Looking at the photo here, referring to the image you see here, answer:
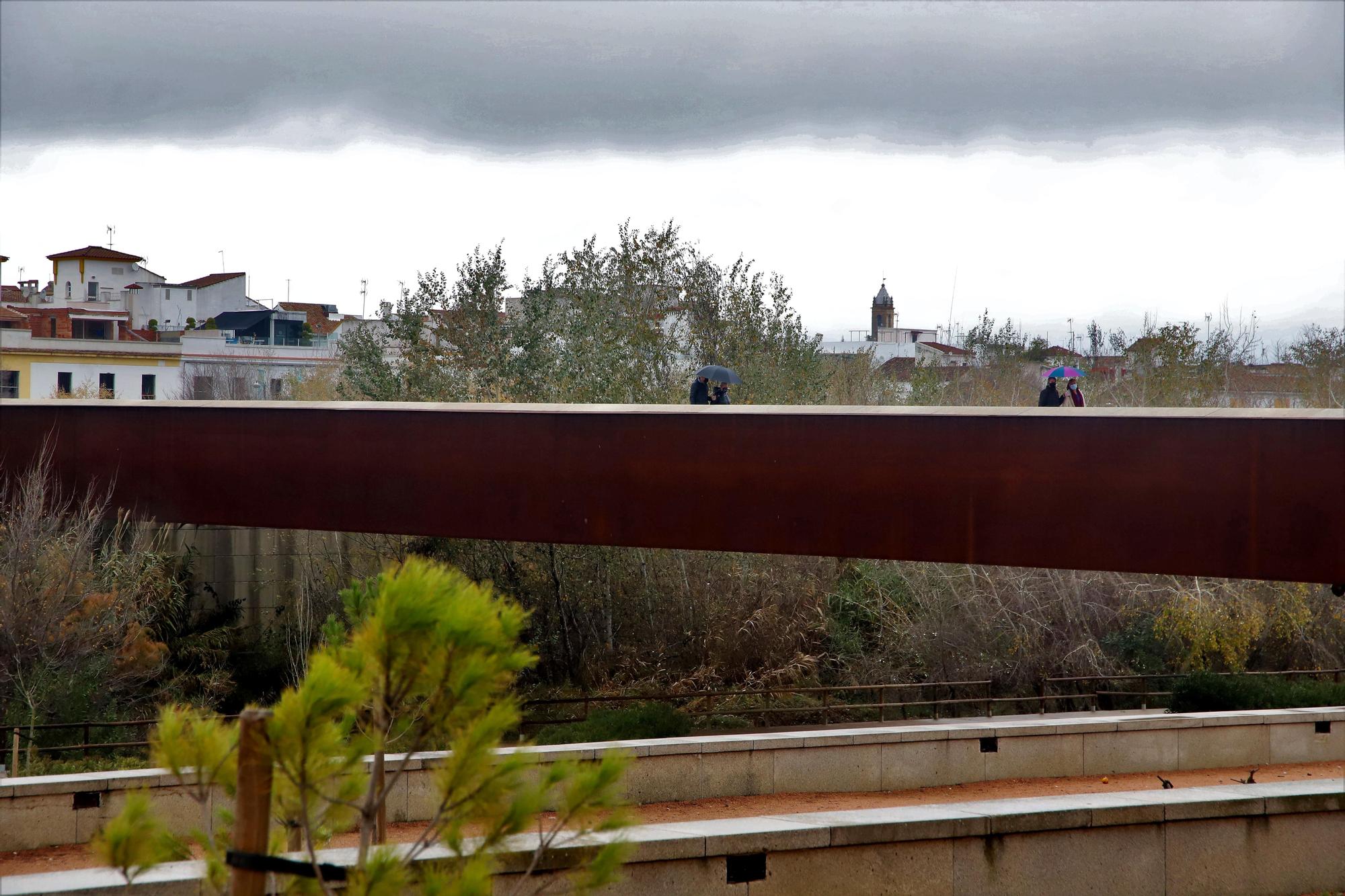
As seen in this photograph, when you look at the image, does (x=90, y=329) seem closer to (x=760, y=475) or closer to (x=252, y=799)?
(x=760, y=475)

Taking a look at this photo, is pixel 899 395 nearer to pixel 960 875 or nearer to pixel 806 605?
pixel 806 605

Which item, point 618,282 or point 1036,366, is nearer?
point 618,282

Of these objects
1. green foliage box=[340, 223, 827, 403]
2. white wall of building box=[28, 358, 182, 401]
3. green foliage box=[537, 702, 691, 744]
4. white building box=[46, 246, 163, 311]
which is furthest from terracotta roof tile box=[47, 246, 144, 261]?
green foliage box=[537, 702, 691, 744]

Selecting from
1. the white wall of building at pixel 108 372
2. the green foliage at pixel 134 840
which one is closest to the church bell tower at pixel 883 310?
the white wall of building at pixel 108 372

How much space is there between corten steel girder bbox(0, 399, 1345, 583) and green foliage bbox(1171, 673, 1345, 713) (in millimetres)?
13925

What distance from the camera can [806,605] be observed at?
27906 millimetres

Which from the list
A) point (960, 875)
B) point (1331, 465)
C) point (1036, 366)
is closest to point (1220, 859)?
point (960, 875)

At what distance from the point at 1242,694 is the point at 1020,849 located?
11469mm

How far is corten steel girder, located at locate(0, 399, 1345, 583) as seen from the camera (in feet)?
24.7

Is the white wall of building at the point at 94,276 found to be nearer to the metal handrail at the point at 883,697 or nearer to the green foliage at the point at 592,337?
the green foliage at the point at 592,337

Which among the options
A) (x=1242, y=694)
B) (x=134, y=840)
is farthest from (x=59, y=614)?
(x=1242, y=694)

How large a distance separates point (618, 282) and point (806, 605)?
12.1 m

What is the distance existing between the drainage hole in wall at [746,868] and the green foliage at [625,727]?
825 centimetres

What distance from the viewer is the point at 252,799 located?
16.0ft
